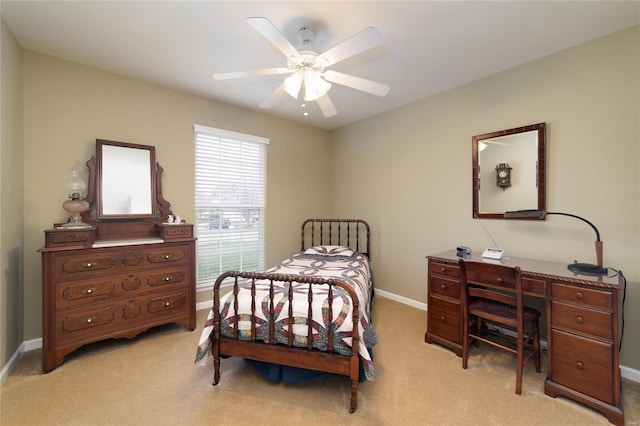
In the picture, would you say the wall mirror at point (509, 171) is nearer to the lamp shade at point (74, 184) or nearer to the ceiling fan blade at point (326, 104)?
the ceiling fan blade at point (326, 104)

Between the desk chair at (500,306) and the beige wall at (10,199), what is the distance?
356 cm

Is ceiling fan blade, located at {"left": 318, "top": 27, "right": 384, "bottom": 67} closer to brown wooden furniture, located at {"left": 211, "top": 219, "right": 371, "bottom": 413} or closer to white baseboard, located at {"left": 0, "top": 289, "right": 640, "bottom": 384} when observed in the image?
brown wooden furniture, located at {"left": 211, "top": 219, "right": 371, "bottom": 413}

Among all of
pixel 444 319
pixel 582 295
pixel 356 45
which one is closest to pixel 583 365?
pixel 582 295

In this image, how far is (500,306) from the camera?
221 centimetres

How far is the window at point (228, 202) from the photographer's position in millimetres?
3398

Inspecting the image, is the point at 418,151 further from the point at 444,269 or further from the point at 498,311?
the point at 498,311

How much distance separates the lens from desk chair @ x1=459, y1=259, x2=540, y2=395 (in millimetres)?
1918

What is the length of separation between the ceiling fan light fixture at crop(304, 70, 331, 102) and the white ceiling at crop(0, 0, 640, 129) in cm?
35

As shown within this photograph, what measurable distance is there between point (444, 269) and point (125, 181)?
3.30 meters

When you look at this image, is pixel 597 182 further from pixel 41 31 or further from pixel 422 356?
pixel 41 31

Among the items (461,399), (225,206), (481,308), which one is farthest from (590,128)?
(225,206)

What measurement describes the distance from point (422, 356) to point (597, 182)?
80.9 inches

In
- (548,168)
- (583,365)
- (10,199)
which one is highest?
(548,168)

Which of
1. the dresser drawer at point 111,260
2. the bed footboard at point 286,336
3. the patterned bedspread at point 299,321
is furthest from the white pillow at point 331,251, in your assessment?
the dresser drawer at point 111,260
